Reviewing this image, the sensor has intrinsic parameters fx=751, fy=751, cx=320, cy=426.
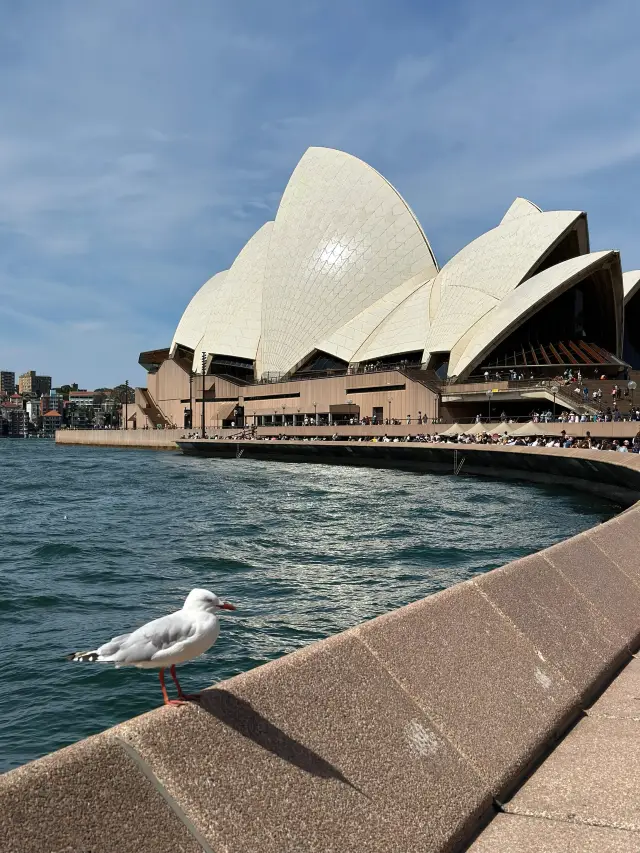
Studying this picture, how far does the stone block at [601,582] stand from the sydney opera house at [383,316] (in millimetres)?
40138

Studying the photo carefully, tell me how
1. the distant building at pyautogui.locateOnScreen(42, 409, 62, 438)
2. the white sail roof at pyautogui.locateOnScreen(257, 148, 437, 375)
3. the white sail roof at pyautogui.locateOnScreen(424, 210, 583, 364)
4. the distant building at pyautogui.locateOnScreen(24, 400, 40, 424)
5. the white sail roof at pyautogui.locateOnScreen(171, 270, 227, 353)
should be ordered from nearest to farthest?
the white sail roof at pyautogui.locateOnScreen(424, 210, 583, 364)
the white sail roof at pyautogui.locateOnScreen(257, 148, 437, 375)
the white sail roof at pyautogui.locateOnScreen(171, 270, 227, 353)
the distant building at pyautogui.locateOnScreen(24, 400, 40, 424)
the distant building at pyautogui.locateOnScreen(42, 409, 62, 438)

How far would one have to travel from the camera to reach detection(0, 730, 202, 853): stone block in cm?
165

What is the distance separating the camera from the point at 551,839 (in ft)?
7.47

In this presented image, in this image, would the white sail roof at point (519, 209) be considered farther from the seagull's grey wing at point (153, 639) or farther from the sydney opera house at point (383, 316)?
the seagull's grey wing at point (153, 639)

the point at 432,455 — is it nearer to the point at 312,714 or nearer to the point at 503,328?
the point at 503,328

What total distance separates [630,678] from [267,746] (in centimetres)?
246

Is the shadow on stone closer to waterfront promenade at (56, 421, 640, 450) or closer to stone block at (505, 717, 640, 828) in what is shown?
stone block at (505, 717, 640, 828)

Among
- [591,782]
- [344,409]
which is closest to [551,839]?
[591,782]

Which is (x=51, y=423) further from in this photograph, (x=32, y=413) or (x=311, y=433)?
(x=311, y=433)

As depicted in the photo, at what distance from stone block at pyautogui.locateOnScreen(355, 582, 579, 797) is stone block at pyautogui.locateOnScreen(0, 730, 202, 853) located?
1119 mm

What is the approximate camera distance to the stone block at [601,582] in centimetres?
447

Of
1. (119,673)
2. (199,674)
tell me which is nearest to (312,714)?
(199,674)

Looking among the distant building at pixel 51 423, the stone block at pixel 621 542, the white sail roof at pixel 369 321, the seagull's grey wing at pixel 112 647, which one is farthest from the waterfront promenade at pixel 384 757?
the distant building at pixel 51 423

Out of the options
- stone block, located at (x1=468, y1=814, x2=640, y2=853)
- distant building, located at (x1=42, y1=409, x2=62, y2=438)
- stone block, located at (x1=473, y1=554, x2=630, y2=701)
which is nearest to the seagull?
stone block, located at (x1=468, y1=814, x2=640, y2=853)
